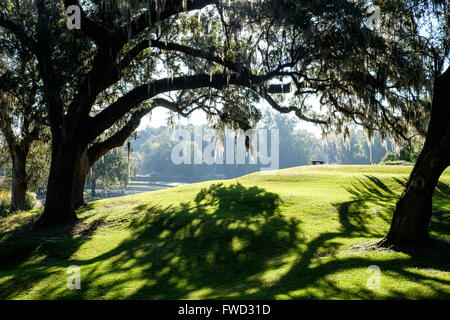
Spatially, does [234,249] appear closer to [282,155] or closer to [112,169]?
[112,169]

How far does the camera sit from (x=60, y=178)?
13.3 meters

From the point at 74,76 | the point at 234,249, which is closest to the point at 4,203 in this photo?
the point at 74,76

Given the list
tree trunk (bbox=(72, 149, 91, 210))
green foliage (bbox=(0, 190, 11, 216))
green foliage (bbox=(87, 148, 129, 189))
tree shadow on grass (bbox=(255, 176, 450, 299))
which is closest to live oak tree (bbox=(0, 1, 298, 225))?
tree trunk (bbox=(72, 149, 91, 210))

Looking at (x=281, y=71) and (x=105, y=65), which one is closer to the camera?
(x=105, y=65)

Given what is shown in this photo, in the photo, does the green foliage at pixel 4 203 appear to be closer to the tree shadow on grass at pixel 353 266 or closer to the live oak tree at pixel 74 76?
the live oak tree at pixel 74 76

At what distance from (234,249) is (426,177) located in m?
5.15

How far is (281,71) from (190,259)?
8028 mm

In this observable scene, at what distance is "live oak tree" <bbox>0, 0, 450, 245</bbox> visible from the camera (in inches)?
416

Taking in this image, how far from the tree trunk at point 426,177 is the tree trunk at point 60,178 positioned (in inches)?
459

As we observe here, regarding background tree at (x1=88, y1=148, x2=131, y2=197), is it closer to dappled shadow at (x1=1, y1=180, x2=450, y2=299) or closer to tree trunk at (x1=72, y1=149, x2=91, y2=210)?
→ tree trunk at (x1=72, y1=149, x2=91, y2=210)
